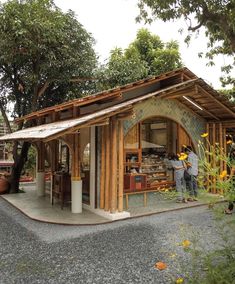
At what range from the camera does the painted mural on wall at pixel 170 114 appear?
939 centimetres

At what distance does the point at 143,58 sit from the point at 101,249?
61.5 ft

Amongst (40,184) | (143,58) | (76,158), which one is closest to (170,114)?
(76,158)

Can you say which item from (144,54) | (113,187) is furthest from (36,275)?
(144,54)

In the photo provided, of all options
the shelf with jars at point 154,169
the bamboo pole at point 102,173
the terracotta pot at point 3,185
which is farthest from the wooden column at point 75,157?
the terracotta pot at point 3,185

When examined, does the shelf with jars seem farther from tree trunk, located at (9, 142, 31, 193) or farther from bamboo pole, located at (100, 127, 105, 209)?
tree trunk, located at (9, 142, 31, 193)

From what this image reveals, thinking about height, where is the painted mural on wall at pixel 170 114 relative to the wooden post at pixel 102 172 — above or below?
above

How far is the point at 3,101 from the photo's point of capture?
572 inches

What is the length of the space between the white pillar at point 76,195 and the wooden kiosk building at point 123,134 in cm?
3

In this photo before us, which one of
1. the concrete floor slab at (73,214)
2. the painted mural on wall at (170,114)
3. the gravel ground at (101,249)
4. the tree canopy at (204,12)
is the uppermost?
the tree canopy at (204,12)

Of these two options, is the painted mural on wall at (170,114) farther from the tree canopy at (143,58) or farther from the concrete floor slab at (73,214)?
the tree canopy at (143,58)

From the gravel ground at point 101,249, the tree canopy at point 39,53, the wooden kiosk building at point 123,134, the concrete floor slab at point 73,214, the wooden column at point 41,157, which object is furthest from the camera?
the wooden column at point 41,157

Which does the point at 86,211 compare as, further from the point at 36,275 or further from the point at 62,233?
the point at 36,275

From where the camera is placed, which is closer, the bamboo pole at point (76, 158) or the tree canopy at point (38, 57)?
the bamboo pole at point (76, 158)

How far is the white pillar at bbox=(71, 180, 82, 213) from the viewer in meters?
8.55
